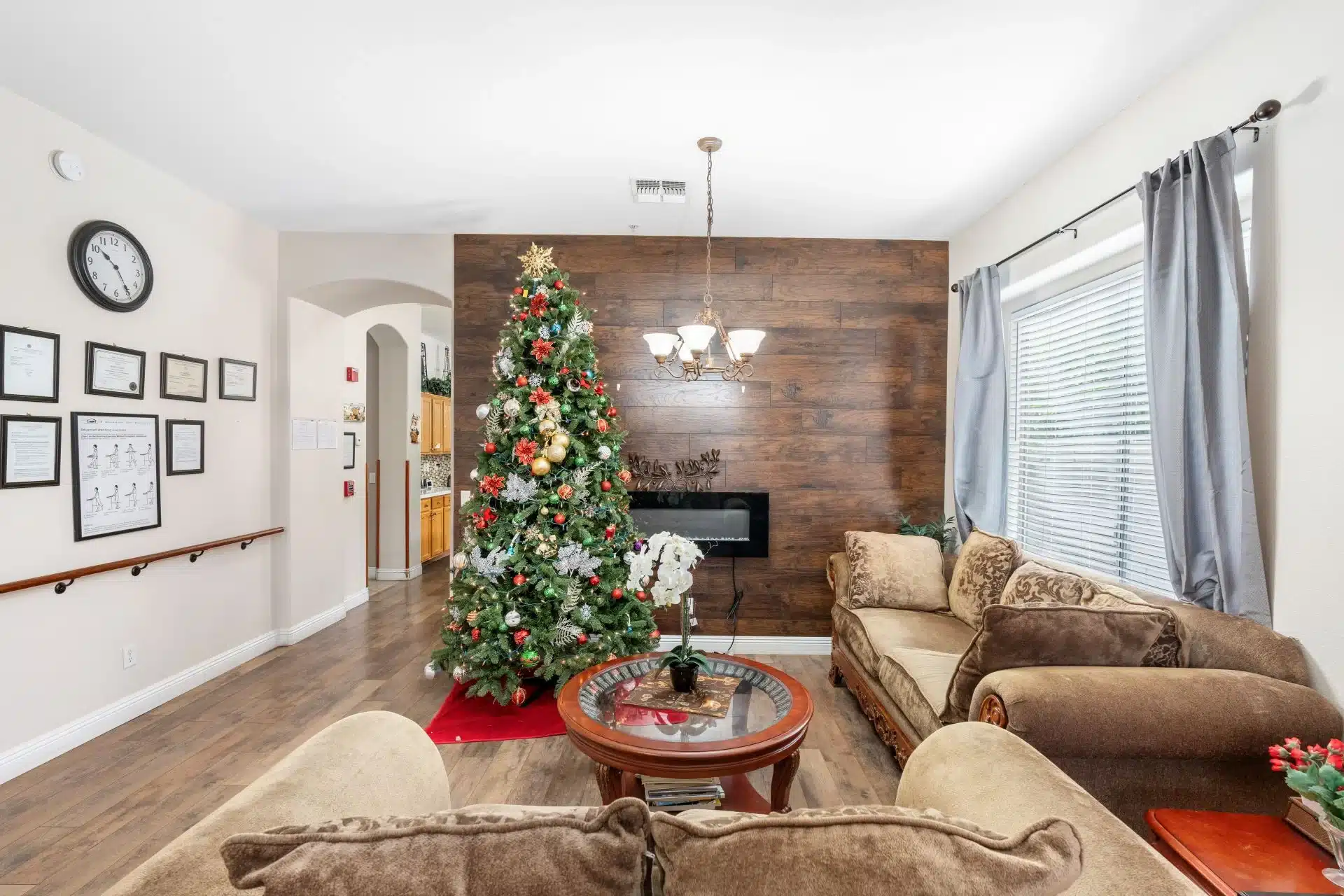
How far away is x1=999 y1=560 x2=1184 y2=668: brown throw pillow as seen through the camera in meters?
2.08

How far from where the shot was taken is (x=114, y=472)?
3199 mm

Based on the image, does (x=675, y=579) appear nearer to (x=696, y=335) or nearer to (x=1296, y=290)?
(x=696, y=335)

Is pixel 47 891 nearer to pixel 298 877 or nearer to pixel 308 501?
pixel 298 877

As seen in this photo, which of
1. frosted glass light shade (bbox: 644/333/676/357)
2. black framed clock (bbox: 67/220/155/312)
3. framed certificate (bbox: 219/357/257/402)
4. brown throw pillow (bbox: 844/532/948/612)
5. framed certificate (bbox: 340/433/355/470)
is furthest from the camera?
Answer: framed certificate (bbox: 340/433/355/470)

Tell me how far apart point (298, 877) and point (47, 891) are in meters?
2.24

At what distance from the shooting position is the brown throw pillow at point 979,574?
3.17 m

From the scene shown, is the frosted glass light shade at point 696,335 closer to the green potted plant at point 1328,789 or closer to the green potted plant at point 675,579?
the green potted plant at point 675,579

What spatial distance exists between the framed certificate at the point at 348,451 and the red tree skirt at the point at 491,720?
8.71ft

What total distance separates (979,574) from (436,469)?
20.0 feet

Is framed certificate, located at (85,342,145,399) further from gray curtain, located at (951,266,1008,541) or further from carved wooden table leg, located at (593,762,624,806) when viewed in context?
gray curtain, located at (951,266,1008,541)

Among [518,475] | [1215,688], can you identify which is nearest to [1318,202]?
[1215,688]

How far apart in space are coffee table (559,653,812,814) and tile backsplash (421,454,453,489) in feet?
17.3

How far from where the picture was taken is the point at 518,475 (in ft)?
11.7

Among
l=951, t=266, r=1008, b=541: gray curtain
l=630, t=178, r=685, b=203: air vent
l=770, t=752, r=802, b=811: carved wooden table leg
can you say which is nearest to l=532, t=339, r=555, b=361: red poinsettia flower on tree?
l=630, t=178, r=685, b=203: air vent
